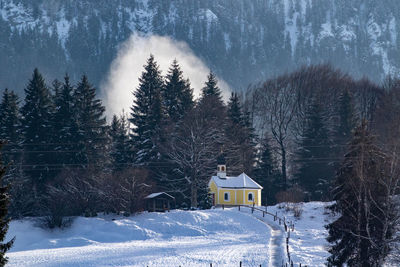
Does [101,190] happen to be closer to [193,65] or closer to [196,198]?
[196,198]

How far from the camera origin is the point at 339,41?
648 ft

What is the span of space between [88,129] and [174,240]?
20.5 metres

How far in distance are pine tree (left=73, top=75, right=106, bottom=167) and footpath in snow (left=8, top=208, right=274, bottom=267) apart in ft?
28.1

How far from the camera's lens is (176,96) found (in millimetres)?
76312

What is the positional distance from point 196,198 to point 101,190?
10.5m

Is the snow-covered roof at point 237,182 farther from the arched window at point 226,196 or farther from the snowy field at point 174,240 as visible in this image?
the snowy field at point 174,240

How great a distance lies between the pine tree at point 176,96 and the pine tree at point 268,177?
10.5 m

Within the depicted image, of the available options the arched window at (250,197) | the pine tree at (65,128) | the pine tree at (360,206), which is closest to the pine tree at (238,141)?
the arched window at (250,197)

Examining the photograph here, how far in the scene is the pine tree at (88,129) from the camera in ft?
213

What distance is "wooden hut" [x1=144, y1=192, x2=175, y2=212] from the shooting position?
207ft

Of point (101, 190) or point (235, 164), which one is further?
point (235, 164)

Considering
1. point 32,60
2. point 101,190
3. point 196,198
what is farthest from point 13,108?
point 32,60

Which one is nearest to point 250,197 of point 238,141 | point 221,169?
point 221,169

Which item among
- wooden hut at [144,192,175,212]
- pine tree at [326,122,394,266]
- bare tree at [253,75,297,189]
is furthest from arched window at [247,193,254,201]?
pine tree at [326,122,394,266]
